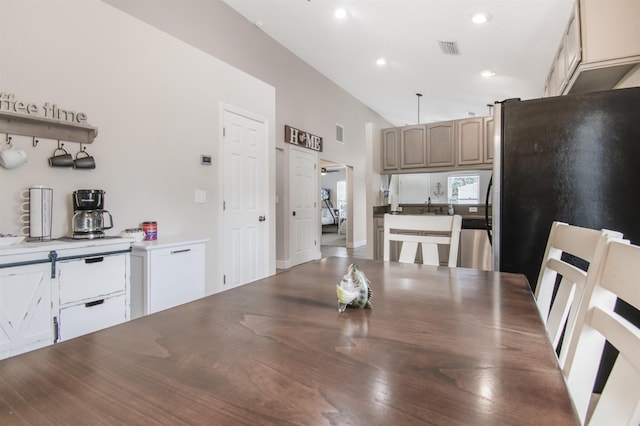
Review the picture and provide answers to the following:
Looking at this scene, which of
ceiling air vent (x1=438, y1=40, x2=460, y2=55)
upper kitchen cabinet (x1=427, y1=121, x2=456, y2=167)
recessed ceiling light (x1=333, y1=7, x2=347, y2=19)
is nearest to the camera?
recessed ceiling light (x1=333, y1=7, x2=347, y2=19)

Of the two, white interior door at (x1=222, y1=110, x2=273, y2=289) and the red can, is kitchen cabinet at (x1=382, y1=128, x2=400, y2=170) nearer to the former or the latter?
white interior door at (x1=222, y1=110, x2=273, y2=289)

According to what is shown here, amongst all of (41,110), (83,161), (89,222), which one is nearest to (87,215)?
(89,222)

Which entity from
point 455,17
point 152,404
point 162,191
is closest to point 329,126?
point 455,17

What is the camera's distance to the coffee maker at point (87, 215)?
2.27 m

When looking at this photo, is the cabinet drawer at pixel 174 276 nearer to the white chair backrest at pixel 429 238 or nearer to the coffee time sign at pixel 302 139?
the white chair backrest at pixel 429 238

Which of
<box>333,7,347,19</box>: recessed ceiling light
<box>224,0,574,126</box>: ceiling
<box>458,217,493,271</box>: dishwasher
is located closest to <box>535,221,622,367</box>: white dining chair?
<box>458,217,493,271</box>: dishwasher

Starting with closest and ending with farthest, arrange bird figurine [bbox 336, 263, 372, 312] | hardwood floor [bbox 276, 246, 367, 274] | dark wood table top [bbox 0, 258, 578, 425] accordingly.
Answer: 1. dark wood table top [bbox 0, 258, 578, 425]
2. bird figurine [bbox 336, 263, 372, 312]
3. hardwood floor [bbox 276, 246, 367, 274]

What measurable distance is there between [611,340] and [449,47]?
4798 mm

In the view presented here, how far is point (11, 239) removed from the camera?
1.92 m

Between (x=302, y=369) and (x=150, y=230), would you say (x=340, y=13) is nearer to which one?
(x=150, y=230)

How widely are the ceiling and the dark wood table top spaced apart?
12.9ft

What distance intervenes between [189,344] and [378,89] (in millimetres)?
6930

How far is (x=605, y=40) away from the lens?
2191 mm

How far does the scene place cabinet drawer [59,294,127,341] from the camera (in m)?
1.99
